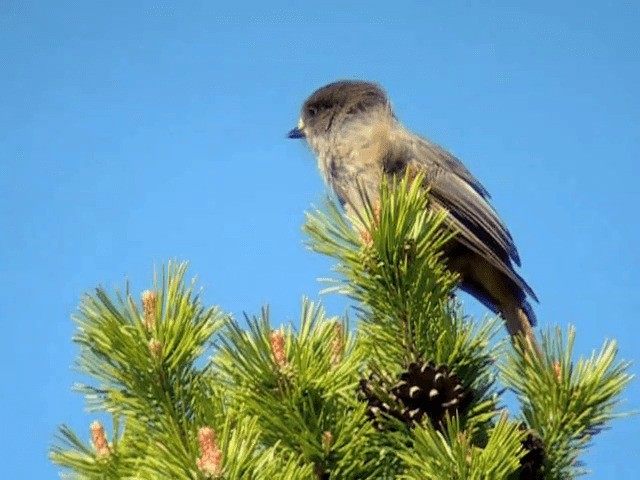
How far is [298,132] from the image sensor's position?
533 centimetres

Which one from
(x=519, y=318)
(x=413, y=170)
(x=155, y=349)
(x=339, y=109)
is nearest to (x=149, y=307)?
(x=155, y=349)

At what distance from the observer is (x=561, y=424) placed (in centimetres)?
228

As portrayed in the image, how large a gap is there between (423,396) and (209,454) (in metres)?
0.51

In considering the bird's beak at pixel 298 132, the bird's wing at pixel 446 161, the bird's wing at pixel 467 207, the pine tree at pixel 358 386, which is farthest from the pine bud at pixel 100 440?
the bird's beak at pixel 298 132

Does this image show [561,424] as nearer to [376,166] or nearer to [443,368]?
[443,368]

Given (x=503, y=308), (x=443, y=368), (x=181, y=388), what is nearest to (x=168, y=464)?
(x=181, y=388)

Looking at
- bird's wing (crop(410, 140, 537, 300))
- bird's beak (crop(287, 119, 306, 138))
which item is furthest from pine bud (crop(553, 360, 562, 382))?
bird's beak (crop(287, 119, 306, 138))

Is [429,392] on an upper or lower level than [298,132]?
lower

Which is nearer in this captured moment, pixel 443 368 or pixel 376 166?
pixel 443 368

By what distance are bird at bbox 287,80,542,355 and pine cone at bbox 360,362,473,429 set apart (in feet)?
5.38

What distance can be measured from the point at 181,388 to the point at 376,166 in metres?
2.55

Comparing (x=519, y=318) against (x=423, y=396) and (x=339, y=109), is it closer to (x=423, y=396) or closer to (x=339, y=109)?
(x=339, y=109)

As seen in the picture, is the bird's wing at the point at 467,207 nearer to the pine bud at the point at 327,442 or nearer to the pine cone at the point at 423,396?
the pine cone at the point at 423,396

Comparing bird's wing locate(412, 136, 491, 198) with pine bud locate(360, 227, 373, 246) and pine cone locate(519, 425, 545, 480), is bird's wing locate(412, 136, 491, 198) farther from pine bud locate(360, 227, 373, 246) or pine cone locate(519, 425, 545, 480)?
pine cone locate(519, 425, 545, 480)
